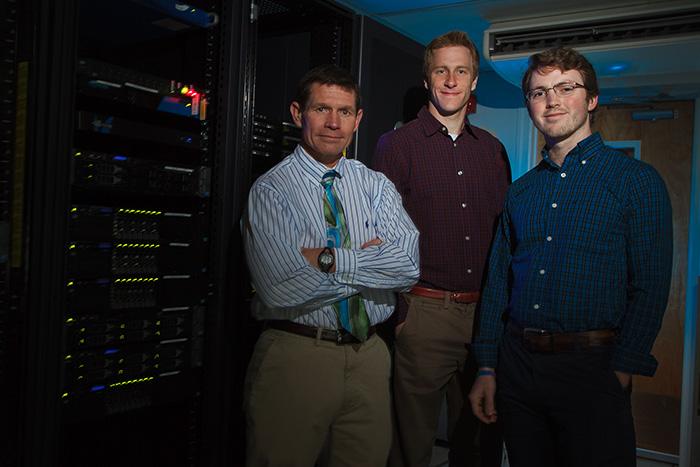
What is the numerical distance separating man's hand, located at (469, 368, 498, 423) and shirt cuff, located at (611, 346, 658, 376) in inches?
13.3

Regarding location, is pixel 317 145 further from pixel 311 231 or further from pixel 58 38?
pixel 58 38

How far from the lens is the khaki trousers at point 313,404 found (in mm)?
1673

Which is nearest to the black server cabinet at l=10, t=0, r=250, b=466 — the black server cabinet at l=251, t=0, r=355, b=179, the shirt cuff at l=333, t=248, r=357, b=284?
the black server cabinet at l=251, t=0, r=355, b=179

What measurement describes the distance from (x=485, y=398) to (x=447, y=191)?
2.16 ft

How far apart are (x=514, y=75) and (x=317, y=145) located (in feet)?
6.45

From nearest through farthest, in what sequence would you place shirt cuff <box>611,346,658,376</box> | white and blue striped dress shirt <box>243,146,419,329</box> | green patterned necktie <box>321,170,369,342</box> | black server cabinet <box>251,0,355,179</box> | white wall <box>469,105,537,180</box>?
1. shirt cuff <box>611,346,658,376</box>
2. white and blue striped dress shirt <box>243,146,419,329</box>
3. green patterned necktie <box>321,170,369,342</box>
4. black server cabinet <box>251,0,355,179</box>
5. white wall <box>469,105,537,180</box>

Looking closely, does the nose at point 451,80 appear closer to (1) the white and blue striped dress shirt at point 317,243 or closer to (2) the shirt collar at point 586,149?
(1) the white and blue striped dress shirt at point 317,243

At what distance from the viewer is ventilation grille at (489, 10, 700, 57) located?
2775mm

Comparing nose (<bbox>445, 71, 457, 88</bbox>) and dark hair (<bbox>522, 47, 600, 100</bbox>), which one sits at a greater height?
nose (<bbox>445, 71, 457, 88</bbox>)

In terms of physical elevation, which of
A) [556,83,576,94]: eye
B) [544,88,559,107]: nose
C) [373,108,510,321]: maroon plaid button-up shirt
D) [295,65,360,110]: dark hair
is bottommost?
[373,108,510,321]: maroon plaid button-up shirt

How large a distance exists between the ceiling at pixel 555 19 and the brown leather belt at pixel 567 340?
5.76 feet

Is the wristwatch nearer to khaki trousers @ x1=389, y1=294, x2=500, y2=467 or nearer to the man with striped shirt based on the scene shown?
the man with striped shirt

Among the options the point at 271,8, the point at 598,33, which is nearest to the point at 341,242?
Result: the point at 271,8

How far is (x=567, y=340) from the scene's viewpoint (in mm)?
1558
